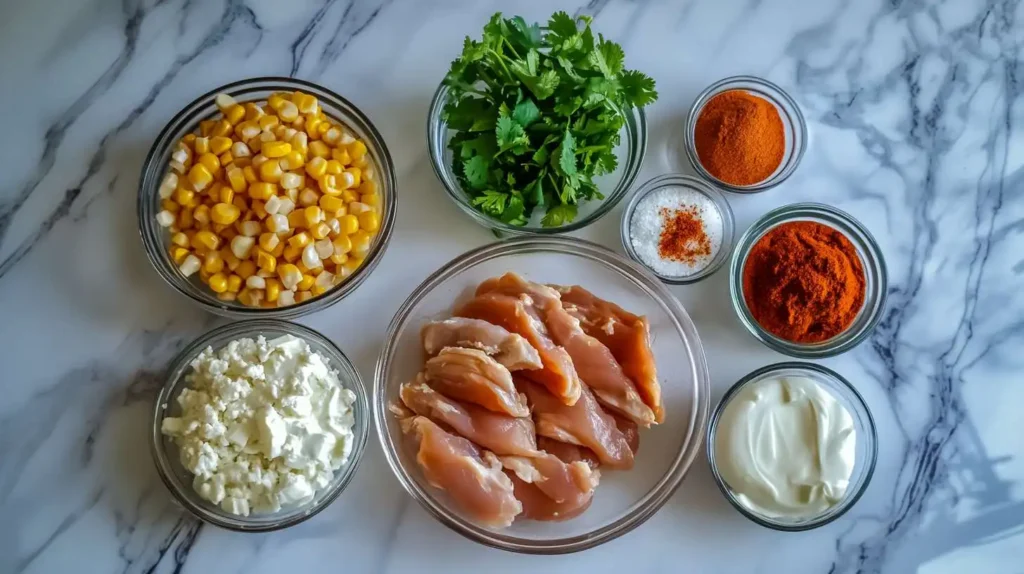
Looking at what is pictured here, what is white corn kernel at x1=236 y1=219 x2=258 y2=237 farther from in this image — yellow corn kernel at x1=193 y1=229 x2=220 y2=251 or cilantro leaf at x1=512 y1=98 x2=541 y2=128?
cilantro leaf at x1=512 y1=98 x2=541 y2=128

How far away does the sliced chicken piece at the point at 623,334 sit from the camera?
6.82 feet

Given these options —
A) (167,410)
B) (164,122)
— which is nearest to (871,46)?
(164,122)

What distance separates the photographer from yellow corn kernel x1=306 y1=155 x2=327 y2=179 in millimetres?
2125

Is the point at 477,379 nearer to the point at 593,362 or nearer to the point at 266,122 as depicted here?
the point at 593,362

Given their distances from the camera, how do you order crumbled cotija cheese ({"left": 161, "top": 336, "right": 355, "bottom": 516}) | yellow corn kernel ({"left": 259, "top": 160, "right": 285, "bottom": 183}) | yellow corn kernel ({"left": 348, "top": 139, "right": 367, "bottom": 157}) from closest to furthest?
1. crumbled cotija cheese ({"left": 161, "top": 336, "right": 355, "bottom": 516})
2. yellow corn kernel ({"left": 259, "top": 160, "right": 285, "bottom": 183})
3. yellow corn kernel ({"left": 348, "top": 139, "right": 367, "bottom": 157})

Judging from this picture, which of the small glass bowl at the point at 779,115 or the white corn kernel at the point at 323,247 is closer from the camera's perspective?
the white corn kernel at the point at 323,247

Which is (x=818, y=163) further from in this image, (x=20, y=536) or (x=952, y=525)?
(x=20, y=536)

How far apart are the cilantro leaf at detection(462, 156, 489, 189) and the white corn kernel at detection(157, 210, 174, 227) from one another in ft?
2.61

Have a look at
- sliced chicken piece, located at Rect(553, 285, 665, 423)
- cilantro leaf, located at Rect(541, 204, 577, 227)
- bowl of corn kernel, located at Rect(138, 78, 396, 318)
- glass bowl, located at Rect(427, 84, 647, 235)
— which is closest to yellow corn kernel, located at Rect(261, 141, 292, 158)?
bowl of corn kernel, located at Rect(138, 78, 396, 318)

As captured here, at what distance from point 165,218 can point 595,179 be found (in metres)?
1.17

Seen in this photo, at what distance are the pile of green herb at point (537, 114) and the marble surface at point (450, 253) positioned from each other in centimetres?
23

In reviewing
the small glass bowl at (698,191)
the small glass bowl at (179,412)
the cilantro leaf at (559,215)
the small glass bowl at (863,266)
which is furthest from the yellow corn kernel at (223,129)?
the small glass bowl at (863,266)

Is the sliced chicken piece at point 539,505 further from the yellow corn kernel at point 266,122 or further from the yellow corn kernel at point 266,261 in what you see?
the yellow corn kernel at point 266,122

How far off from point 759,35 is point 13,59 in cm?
220
